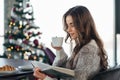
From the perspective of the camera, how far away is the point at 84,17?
71.6 inches

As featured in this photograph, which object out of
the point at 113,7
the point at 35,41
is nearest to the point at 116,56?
the point at 113,7

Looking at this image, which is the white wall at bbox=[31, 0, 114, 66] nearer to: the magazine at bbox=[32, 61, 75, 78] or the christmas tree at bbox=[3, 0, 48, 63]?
the christmas tree at bbox=[3, 0, 48, 63]

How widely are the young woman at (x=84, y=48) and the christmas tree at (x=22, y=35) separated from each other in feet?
9.13

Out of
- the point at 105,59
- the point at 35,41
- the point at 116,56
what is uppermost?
the point at 105,59

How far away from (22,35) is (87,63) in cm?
301

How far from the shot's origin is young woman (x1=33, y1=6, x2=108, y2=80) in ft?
5.69

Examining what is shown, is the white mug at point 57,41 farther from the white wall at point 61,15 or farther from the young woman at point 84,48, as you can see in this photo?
the white wall at point 61,15

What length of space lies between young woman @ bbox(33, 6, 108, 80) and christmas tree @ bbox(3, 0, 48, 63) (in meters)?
2.78

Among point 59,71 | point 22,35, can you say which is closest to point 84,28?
point 59,71

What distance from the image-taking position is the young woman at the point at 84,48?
1735 millimetres

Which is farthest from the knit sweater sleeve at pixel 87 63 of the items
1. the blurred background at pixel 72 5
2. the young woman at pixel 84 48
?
the blurred background at pixel 72 5

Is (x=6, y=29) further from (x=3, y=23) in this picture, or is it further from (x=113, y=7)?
(x=113, y=7)

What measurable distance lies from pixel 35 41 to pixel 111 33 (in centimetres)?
141

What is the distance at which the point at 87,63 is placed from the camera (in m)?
1.73
